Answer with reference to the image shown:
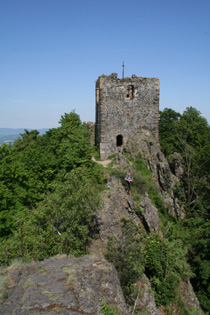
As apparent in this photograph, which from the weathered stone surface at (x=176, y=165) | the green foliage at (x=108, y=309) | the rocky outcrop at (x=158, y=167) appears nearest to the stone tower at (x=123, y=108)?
the rocky outcrop at (x=158, y=167)

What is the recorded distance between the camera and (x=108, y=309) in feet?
18.3

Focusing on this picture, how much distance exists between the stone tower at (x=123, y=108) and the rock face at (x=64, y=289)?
18.7m

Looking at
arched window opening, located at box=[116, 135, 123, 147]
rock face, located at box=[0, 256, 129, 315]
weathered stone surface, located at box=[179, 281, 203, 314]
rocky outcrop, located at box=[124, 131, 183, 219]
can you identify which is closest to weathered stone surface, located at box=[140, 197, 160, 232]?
weathered stone surface, located at box=[179, 281, 203, 314]

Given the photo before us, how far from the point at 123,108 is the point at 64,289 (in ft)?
70.5

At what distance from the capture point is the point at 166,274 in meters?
13.2

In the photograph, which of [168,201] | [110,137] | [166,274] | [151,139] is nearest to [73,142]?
[110,137]

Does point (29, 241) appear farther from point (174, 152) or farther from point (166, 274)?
point (174, 152)

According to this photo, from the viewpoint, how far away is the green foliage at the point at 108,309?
5419mm

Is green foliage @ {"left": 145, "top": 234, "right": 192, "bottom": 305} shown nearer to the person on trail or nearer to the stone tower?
the person on trail

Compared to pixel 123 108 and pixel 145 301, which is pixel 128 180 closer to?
pixel 145 301

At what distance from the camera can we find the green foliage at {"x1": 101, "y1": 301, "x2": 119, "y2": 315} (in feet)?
17.8

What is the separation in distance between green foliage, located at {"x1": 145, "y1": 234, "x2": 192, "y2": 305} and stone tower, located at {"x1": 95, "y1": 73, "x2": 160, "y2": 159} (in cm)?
1318

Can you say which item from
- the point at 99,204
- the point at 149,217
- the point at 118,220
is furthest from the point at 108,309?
the point at 149,217

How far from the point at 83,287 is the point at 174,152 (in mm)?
23501
